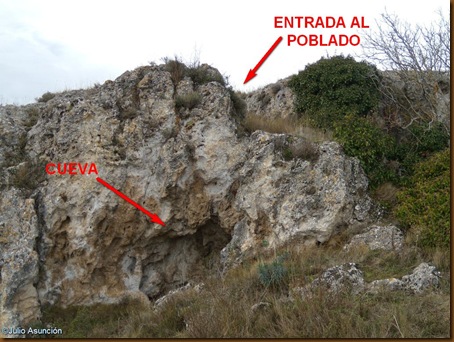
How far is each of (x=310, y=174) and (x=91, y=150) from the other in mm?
5145

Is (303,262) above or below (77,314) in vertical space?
above

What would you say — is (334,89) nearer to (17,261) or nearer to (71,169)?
(71,169)

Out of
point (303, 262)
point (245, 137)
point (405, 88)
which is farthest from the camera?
point (405, 88)

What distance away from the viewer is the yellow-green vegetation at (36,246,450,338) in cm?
653

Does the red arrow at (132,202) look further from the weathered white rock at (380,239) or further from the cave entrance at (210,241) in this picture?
the weathered white rock at (380,239)

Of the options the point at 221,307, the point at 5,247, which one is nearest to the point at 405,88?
the point at 221,307

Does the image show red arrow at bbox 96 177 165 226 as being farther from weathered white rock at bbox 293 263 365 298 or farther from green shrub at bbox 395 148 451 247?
green shrub at bbox 395 148 451 247

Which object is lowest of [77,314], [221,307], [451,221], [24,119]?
[77,314]

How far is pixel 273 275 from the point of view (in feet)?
27.1

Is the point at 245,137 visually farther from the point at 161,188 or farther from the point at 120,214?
the point at 120,214

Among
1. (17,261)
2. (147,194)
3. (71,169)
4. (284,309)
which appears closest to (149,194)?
(147,194)

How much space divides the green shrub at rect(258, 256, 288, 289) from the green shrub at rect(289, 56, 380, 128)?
19.0 feet

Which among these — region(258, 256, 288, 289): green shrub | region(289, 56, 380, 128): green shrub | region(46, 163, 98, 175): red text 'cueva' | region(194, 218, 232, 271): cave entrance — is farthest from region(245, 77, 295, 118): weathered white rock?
region(258, 256, 288, 289): green shrub

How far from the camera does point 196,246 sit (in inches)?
476
